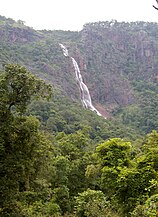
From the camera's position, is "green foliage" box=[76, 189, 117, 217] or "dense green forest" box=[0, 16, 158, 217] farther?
"green foliage" box=[76, 189, 117, 217]

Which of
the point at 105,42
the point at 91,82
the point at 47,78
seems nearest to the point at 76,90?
the point at 47,78

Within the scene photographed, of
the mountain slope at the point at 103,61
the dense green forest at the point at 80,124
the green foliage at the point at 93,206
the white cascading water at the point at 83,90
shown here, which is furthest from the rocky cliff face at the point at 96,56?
the green foliage at the point at 93,206

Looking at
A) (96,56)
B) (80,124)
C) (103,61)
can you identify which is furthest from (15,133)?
(103,61)

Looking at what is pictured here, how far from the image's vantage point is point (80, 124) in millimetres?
43844

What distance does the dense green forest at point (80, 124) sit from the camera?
10.7 metres

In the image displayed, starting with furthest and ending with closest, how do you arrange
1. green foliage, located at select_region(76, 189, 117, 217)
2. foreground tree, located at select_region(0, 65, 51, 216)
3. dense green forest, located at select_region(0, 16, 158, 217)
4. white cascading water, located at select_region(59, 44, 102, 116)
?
white cascading water, located at select_region(59, 44, 102, 116)
green foliage, located at select_region(76, 189, 117, 217)
dense green forest, located at select_region(0, 16, 158, 217)
foreground tree, located at select_region(0, 65, 51, 216)

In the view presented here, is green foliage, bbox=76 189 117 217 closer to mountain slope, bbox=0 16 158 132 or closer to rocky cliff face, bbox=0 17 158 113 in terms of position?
mountain slope, bbox=0 16 158 132

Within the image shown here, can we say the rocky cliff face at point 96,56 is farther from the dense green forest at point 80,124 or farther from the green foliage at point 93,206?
the green foliage at point 93,206

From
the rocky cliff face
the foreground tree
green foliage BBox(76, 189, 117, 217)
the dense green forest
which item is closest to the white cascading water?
the rocky cliff face

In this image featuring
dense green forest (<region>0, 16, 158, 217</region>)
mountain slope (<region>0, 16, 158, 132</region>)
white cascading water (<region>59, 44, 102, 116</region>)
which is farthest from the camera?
white cascading water (<region>59, 44, 102, 116</region>)

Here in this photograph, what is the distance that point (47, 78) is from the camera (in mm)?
62344

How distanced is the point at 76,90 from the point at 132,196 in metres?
54.1

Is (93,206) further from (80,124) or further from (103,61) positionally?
(103,61)

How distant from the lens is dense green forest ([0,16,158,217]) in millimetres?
10656
